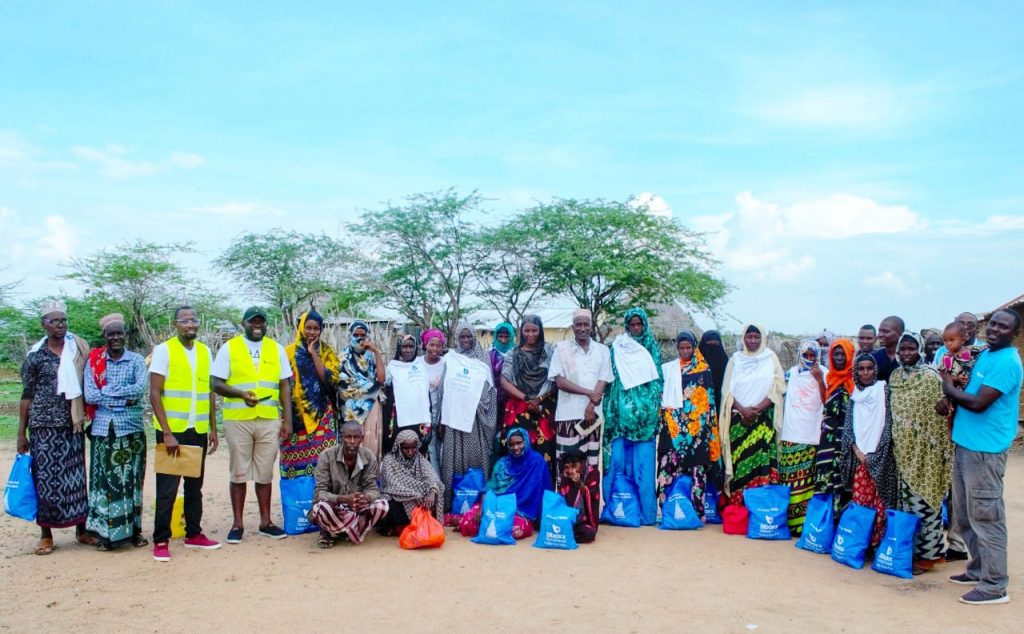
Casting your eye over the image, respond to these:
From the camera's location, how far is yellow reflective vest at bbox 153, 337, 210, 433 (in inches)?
218

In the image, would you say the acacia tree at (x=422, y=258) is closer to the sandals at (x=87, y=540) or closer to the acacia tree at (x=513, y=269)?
the acacia tree at (x=513, y=269)

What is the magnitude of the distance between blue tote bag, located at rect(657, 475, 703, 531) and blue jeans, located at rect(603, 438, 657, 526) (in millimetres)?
126

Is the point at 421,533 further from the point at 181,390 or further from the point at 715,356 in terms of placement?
the point at 715,356

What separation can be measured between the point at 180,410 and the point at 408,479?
69.6 inches

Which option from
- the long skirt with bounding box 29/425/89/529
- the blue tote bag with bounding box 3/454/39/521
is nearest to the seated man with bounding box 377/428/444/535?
the long skirt with bounding box 29/425/89/529

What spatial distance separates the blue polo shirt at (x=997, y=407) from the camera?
454 cm

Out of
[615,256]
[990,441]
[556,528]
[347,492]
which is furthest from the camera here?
[615,256]

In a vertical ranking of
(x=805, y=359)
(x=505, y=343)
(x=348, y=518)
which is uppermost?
(x=505, y=343)

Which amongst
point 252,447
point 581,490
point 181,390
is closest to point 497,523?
point 581,490

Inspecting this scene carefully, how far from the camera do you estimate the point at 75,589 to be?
4801mm

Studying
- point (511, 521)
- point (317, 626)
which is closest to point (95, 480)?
point (317, 626)

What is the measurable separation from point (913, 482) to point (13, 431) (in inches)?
534

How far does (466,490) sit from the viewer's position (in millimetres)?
6473

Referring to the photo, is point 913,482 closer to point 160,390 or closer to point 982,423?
point 982,423
